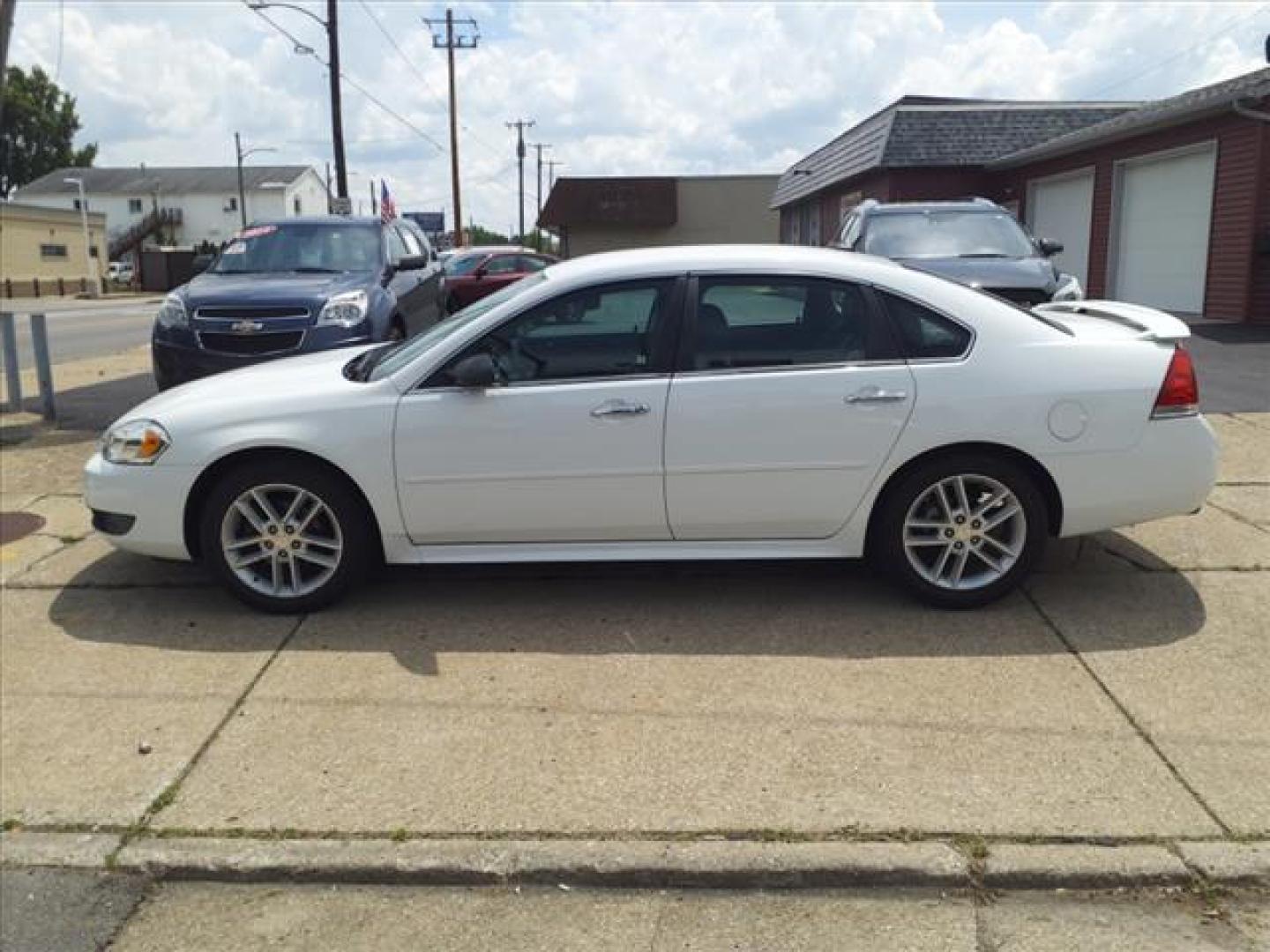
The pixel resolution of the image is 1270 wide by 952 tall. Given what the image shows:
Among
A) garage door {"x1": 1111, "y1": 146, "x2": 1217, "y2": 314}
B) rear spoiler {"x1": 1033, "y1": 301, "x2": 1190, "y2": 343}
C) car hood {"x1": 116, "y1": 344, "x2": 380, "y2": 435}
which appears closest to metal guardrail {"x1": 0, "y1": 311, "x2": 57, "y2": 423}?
car hood {"x1": 116, "y1": 344, "x2": 380, "y2": 435}

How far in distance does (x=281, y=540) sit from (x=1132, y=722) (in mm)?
3479

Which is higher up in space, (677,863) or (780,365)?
(780,365)

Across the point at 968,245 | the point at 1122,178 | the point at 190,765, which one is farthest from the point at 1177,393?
the point at 1122,178

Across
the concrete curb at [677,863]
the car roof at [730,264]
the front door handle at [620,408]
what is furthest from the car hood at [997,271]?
the concrete curb at [677,863]

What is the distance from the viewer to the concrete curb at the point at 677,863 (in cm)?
304

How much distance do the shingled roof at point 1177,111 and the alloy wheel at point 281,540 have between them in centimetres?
1380

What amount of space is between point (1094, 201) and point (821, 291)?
16.6m

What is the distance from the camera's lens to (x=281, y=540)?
488 cm

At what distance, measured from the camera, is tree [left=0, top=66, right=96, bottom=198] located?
7788 cm

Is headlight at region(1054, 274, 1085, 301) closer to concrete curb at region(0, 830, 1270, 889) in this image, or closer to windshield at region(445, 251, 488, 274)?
concrete curb at region(0, 830, 1270, 889)

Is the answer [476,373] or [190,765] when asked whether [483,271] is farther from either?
[190,765]

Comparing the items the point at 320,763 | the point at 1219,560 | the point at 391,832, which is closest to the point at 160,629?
the point at 320,763

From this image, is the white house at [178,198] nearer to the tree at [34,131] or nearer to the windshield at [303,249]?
the tree at [34,131]

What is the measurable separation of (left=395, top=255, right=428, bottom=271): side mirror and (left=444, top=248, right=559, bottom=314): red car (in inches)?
326
